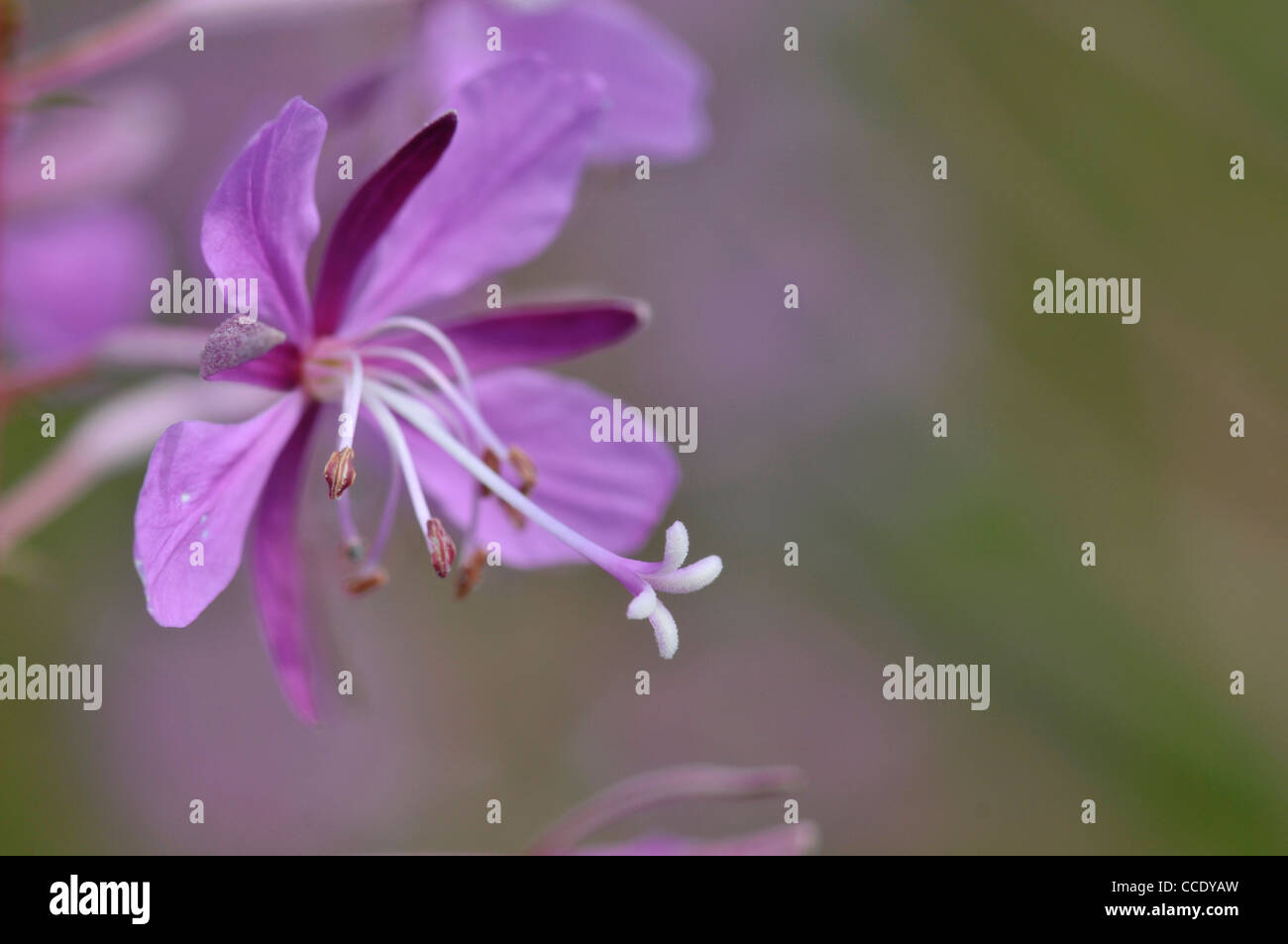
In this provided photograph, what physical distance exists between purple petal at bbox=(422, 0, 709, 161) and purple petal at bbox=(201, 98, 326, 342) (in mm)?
760

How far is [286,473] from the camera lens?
1.98m

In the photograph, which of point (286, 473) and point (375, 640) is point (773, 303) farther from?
point (286, 473)

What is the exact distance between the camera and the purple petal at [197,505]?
1674mm

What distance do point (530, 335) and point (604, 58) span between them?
0.80 meters

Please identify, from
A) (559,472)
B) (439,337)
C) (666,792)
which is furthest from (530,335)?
(666,792)

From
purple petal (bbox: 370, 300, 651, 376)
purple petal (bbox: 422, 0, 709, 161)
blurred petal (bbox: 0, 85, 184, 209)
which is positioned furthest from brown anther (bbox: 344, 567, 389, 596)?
blurred petal (bbox: 0, 85, 184, 209)

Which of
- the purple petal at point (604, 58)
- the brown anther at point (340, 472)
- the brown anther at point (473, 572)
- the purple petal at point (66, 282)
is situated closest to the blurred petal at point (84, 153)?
the purple petal at point (66, 282)

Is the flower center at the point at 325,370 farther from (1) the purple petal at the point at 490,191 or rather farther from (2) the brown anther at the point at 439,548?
(2) the brown anther at the point at 439,548

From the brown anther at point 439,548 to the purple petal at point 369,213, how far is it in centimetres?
37

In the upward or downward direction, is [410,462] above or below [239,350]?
below

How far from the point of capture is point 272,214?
1813 mm

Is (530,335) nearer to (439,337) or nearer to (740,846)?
(439,337)

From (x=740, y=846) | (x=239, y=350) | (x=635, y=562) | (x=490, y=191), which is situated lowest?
(x=740, y=846)
